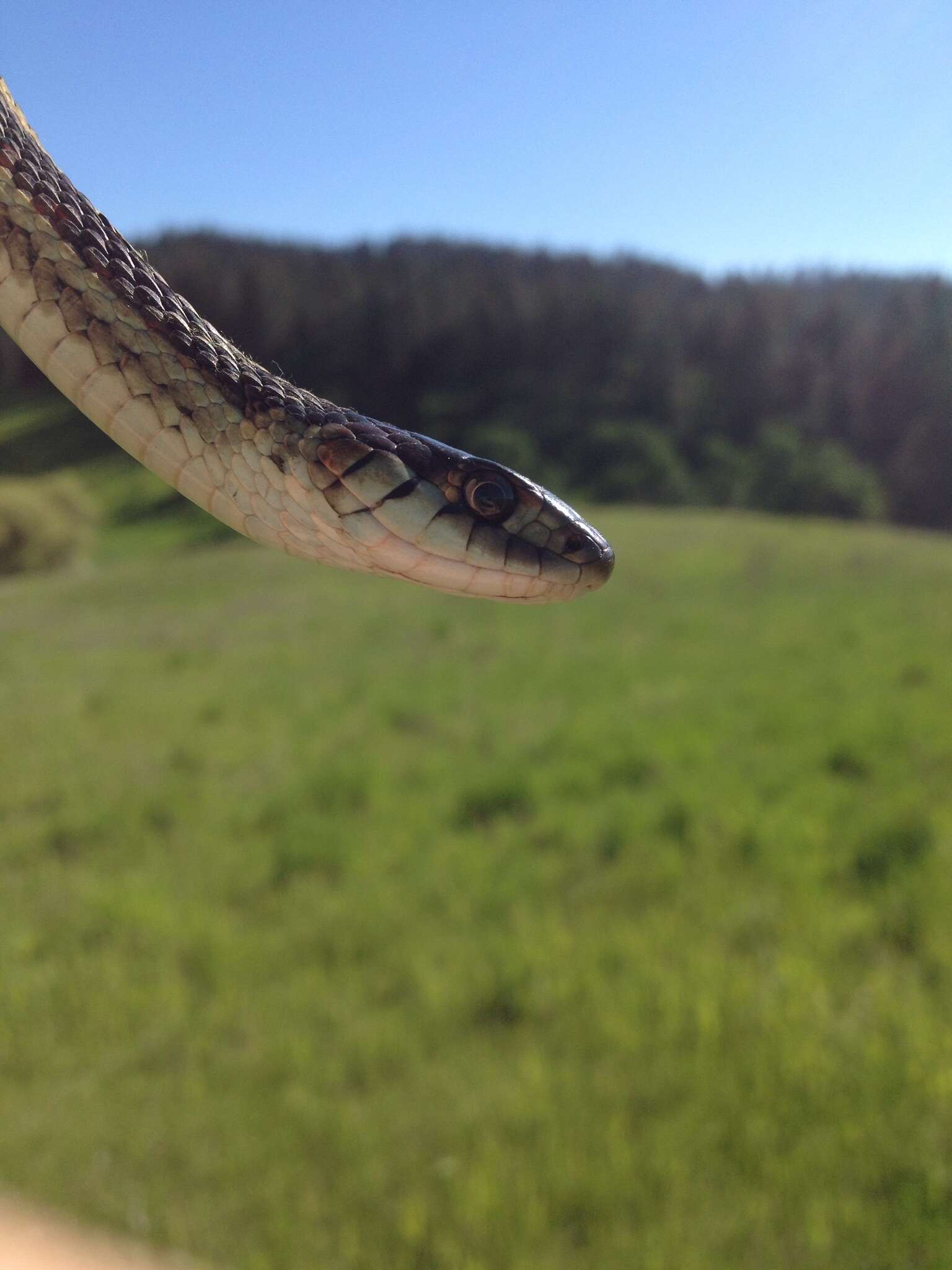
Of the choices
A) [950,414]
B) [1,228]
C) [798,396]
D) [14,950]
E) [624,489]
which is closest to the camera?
[1,228]

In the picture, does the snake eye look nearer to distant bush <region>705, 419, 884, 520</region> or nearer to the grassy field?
the grassy field

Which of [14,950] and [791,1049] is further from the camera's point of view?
[14,950]

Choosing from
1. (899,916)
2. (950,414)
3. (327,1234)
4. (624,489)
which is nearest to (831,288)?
(950,414)

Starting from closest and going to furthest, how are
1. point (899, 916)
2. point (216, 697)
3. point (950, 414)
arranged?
point (899, 916) < point (216, 697) < point (950, 414)

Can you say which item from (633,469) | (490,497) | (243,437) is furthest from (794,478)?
(243,437)

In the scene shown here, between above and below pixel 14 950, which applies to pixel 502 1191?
above

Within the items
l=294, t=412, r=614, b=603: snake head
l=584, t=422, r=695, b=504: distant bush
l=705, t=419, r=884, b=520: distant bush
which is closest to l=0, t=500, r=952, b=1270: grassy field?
l=294, t=412, r=614, b=603: snake head

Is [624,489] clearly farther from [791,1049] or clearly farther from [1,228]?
[1,228]
